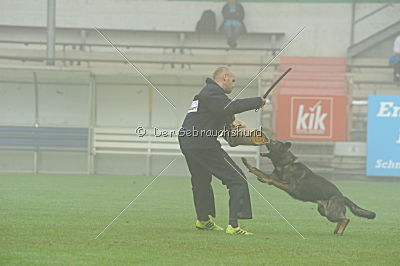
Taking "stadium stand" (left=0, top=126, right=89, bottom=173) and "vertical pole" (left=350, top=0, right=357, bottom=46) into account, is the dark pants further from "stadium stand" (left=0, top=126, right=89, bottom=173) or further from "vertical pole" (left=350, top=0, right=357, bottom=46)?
"vertical pole" (left=350, top=0, right=357, bottom=46)

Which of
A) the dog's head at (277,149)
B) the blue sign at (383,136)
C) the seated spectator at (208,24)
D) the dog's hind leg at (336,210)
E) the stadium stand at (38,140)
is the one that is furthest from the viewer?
the seated spectator at (208,24)

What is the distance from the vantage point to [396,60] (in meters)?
22.4

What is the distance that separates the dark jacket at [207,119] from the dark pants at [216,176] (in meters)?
0.10

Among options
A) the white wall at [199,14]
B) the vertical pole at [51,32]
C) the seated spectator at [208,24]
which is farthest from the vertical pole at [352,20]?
the vertical pole at [51,32]

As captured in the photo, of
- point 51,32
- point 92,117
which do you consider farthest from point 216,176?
point 51,32

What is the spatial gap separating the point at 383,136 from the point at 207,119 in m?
12.1

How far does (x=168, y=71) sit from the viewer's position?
2172cm

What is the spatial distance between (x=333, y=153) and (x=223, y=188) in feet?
17.0

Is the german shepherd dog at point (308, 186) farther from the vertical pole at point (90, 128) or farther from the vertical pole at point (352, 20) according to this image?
the vertical pole at point (352, 20)

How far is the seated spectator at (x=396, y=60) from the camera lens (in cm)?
2204

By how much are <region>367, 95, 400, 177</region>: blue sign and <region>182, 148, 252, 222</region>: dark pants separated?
11.5m

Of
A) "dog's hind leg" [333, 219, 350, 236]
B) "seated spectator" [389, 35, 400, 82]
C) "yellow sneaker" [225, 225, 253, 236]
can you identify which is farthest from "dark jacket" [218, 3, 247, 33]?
"yellow sneaker" [225, 225, 253, 236]

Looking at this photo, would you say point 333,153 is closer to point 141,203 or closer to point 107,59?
point 107,59

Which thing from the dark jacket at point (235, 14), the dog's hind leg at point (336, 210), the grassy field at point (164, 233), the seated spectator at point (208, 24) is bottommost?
the grassy field at point (164, 233)
